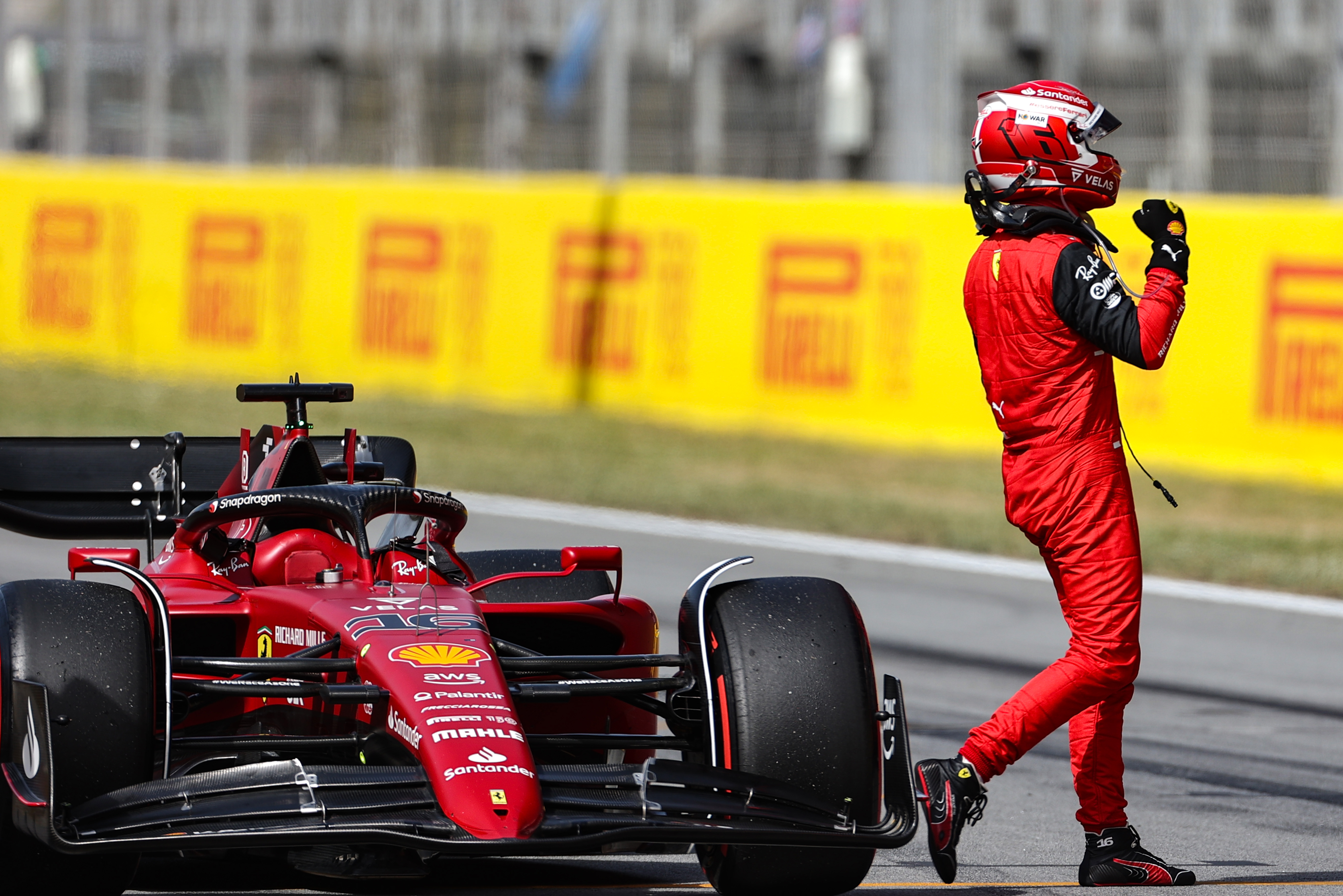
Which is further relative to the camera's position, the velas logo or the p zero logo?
the p zero logo

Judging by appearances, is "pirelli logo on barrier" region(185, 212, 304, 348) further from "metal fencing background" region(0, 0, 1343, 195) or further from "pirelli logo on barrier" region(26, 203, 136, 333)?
"metal fencing background" region(0, 0, 1343, 195)

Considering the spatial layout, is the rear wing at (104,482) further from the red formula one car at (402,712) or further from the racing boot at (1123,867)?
the racing boot at (1123,867)

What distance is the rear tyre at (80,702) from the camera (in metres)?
4.27

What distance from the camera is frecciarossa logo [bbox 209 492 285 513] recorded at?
5133mm

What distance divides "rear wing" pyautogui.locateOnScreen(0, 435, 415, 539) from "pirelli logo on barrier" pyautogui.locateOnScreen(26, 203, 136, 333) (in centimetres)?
1048

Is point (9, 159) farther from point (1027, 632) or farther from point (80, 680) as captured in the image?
point (80, 680)

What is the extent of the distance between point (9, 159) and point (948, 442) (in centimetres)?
918

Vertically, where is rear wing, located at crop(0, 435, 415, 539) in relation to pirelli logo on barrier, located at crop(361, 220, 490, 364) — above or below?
below

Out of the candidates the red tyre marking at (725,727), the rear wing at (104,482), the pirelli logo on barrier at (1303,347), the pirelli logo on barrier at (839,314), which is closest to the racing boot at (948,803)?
the red tyre marking at (725,727)

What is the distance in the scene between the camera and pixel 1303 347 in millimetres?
12188

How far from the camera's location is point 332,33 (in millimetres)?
22344

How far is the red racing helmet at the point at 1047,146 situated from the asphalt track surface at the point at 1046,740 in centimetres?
166

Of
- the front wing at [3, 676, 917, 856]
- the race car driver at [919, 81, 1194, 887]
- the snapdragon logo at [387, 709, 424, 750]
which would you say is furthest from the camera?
the race car driver at [919, 81, 1194, 887]

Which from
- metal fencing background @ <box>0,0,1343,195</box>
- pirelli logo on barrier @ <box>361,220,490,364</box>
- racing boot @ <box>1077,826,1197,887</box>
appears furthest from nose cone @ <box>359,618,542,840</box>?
pirelli logo on barrier @ <box>361,220,490,364</box>
